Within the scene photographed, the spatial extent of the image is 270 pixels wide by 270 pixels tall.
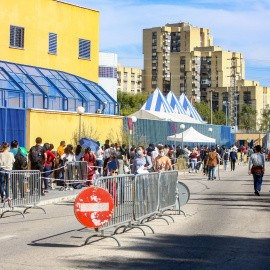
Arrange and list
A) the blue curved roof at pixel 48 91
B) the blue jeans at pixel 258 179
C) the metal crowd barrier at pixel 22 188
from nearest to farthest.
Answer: the metal crowd barrier at pixel 22 188, the blue jeans at pixel 258 179, the blue curved roof at pixel 48 91

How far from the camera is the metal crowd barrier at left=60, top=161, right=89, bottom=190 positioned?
76.1 ft

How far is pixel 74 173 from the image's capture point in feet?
77.3

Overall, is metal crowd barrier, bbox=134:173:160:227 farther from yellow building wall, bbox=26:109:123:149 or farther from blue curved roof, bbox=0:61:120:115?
yellow building wall, bbox=26:109:123:149

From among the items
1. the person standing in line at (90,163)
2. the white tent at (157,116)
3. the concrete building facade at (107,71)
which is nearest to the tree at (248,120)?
the white tent at (157,116)

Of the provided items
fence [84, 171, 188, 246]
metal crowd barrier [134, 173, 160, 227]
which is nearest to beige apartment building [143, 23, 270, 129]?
fence [84, 171, 188, 246]

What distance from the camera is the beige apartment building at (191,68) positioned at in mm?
156750

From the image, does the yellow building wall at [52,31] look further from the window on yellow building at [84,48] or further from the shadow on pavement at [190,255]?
the shadow on pavement at [190,255]

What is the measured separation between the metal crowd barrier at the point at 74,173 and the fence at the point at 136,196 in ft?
28.2

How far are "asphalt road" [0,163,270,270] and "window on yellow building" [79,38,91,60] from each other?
1054 inches

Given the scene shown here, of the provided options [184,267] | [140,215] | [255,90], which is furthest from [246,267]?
[255,90]

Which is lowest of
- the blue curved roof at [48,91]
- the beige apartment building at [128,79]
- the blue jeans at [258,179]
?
the blue jeans at [258,179]

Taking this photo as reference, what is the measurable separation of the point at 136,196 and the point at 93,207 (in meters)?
1.98

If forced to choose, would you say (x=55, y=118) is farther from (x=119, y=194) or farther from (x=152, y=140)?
(x=119, y=194)

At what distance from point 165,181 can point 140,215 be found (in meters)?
2.08
